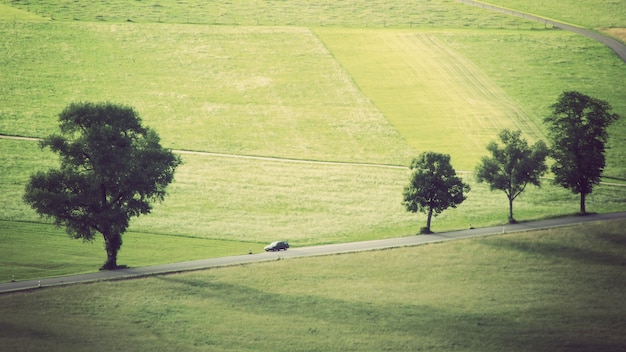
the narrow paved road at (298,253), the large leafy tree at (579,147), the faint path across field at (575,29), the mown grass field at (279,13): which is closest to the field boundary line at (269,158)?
the large leafy tree at (579,147)

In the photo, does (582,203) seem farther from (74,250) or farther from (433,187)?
(74,250)

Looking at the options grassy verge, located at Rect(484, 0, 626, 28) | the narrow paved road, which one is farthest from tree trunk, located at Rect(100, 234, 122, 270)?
grassy verge, located at Rect(484, 0, 626, 28)

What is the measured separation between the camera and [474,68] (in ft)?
436

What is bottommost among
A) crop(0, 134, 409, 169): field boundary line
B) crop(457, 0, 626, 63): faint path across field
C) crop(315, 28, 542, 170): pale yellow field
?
crop(0, 134, 409, 169): field boundary line

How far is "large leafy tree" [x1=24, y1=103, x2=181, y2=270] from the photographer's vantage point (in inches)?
2847

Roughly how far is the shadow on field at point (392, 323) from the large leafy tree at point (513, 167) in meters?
21.4

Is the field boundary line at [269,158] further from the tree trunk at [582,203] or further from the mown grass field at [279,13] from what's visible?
the mown grass field at [279,13]

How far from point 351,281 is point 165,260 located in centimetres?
1588

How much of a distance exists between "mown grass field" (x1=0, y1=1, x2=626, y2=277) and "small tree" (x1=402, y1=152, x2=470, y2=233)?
2596 mm

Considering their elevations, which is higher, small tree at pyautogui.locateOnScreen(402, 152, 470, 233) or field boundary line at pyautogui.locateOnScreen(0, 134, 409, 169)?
field boundary line at pyautogui.locateOnScreen(0, 134, 409, 169)

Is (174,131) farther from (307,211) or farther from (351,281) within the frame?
(351,281)

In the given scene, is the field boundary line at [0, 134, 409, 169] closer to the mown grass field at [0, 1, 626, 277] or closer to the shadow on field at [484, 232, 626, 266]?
the mown grass field at [0, 1, 626, 277]

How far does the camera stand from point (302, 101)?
12081 centimetres

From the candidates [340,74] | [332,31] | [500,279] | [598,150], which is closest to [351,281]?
[500,279]
